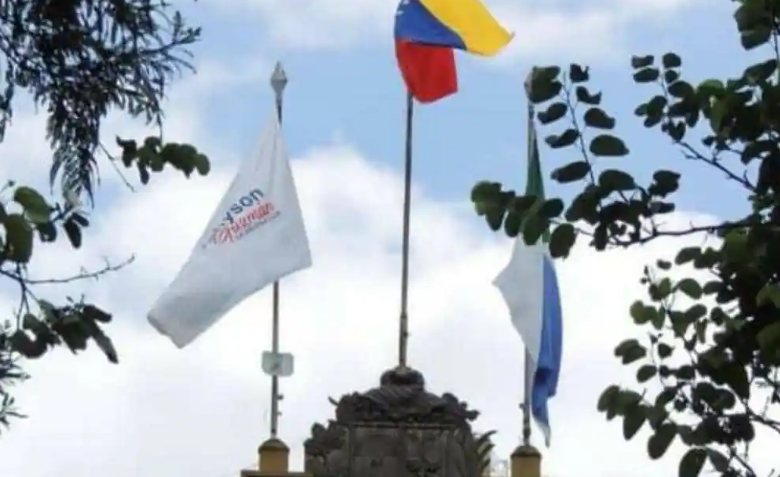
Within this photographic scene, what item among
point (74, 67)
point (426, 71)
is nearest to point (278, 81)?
point (426, 71)

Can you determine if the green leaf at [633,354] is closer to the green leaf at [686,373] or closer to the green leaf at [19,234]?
the green leaf at [686,373]

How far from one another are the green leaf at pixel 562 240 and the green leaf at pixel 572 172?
0.12 m

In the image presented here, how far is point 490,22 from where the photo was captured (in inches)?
844

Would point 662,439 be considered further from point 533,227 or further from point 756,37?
point 756,37

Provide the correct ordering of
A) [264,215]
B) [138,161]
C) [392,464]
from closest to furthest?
[138,161] → [392,464] → [264,215]

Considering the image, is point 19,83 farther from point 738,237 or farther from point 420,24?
point 420,24

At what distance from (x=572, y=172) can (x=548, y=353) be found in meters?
15.7

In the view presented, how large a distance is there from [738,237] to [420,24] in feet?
51.8

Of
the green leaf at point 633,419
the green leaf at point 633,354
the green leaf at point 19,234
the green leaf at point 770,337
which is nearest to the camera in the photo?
the green leaf at point 19,234

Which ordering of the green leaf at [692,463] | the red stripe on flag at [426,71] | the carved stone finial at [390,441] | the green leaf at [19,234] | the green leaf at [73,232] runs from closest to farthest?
the green leaf at [19,234] → the green leaf at [73,232] → the green leaf at [692,463] → the carved stone finial at [390,441] → the red stripe on flag at [426,71]

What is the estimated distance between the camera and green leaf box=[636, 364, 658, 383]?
5.86 meters

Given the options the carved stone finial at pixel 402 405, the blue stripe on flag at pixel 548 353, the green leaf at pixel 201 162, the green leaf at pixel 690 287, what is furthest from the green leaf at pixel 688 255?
the blue stripe on flag at pixel 548 353

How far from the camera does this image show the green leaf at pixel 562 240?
217 inches

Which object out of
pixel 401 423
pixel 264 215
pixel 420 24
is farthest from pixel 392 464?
pixel 420 24
